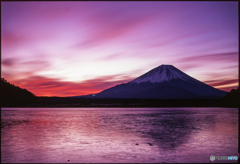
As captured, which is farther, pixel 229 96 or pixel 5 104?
pixel 5 104

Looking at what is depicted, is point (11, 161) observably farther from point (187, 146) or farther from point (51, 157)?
point (187, 146)

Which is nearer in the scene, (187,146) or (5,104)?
(187,146)

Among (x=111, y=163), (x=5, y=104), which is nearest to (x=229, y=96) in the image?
(x=5, y=104)

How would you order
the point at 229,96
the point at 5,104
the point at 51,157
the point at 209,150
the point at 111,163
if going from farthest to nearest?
the point at 5,104, the point at 229,96, the point at 209,150, the point at 51,157, the point at 111,163

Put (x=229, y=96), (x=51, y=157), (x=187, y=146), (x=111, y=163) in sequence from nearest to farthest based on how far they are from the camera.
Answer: (x=111, y=163) < (x=51, y=157) < (x=187, y=146) < (x=229, y=96)

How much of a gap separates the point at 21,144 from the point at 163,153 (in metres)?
11.1

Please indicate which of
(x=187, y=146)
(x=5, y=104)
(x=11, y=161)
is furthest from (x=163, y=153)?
(x=5, y=104)

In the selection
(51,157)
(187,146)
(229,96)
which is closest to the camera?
(51,157)

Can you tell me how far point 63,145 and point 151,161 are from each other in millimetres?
7947

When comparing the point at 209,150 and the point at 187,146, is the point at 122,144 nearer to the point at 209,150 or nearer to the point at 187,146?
the point at 187,146

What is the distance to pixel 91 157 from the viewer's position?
1530 centimetres

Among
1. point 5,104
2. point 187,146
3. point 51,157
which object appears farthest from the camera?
point 5,104

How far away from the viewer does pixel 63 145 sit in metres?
19.2

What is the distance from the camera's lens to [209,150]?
1738 cm
